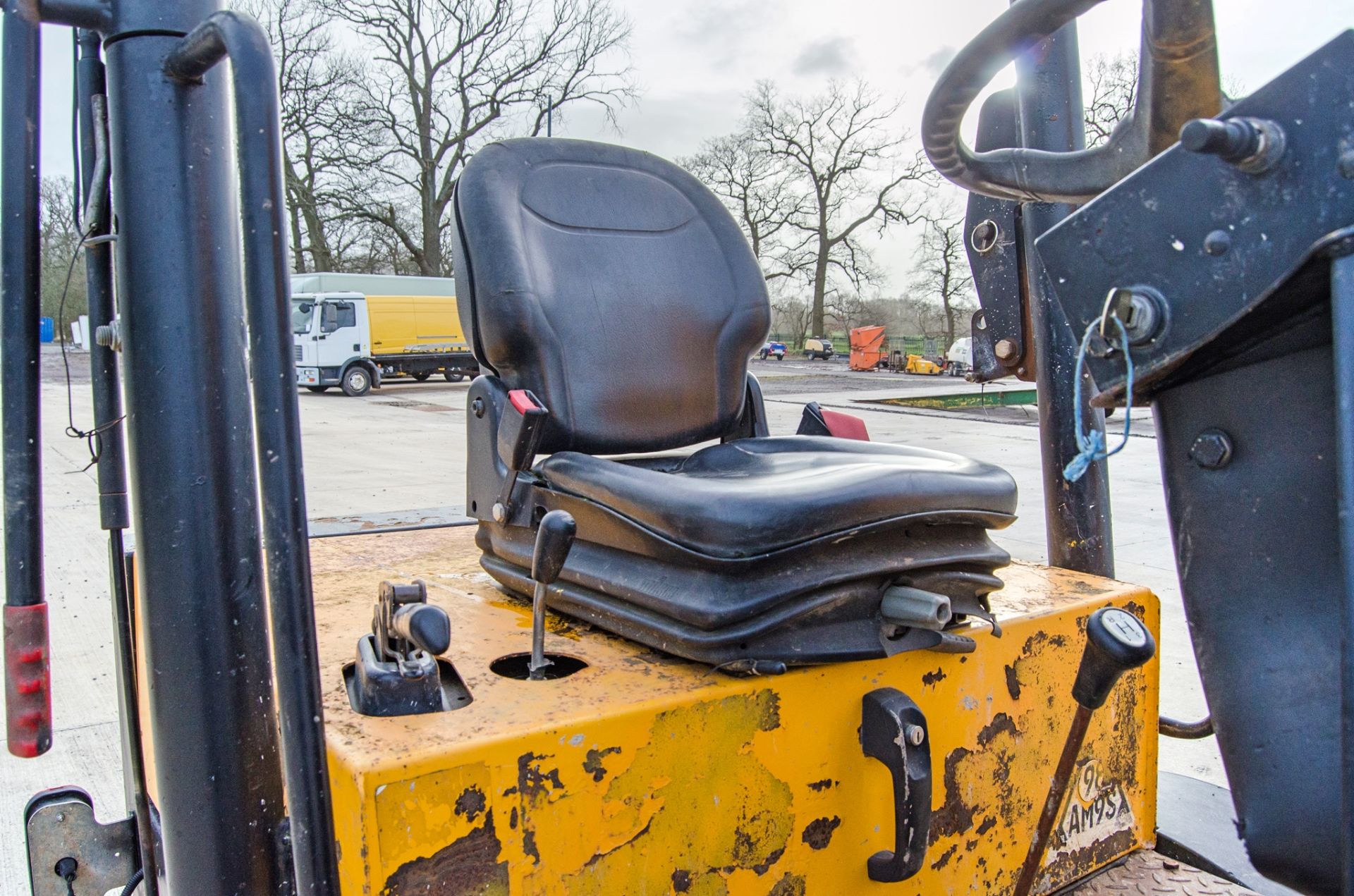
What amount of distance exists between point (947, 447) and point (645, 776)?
8.71m

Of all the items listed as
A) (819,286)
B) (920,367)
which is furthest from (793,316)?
(920,367)

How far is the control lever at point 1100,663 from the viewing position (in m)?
0.95

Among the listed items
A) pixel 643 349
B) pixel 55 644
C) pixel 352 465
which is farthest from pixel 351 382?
pixel 643 349

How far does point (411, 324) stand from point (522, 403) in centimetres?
2007

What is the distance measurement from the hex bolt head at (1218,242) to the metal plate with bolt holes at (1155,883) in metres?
0.99

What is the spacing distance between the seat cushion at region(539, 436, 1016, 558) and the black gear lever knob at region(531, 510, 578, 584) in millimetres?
135

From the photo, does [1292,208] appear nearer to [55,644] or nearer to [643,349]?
[643,349]

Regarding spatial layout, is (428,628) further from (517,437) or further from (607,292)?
(607,292)

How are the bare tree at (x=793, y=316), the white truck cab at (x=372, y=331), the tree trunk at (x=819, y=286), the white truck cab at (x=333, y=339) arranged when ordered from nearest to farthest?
the white truck cab at (x=333, y=339), the white truck cab at (x=372, y=331), the tree trunk at (x=819, y=286), the bare tree at (x=793, y=316)

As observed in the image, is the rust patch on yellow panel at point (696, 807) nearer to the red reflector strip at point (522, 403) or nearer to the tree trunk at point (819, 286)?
the red reflector strip at point (522, 403)

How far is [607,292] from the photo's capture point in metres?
1.70

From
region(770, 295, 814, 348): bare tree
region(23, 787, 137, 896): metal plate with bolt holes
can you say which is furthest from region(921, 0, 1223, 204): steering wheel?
region(770, 295, 814, 348): bare tree

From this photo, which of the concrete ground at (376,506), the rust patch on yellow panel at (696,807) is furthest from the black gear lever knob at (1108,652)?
the concrete ground at (376,506)

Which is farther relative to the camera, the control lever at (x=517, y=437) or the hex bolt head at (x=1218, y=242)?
the control lever at (x=517, y=437)
